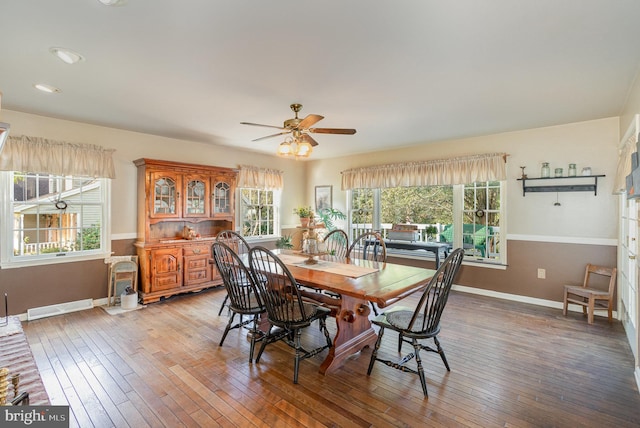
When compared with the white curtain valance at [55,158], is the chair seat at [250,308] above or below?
below

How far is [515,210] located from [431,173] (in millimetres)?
1342

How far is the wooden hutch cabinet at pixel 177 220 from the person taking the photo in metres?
4.39

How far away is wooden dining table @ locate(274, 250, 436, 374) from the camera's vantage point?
2.26m

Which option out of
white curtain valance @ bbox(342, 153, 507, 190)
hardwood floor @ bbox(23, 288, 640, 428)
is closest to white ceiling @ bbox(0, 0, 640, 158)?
white curtain valance @ bbox(342, 153, 507, 190)

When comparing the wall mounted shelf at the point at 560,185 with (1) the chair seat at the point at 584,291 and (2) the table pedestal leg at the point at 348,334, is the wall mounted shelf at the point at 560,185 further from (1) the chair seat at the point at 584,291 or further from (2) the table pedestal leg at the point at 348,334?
(2) the table pedestal leg at the point at 348,334

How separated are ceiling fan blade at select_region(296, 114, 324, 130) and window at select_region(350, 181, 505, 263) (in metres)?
3.17

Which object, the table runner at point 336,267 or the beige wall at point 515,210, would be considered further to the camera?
the beige wall at point 515,210

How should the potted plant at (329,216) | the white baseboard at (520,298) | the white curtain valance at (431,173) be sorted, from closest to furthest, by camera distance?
the white baseboard at (520,298)
the white curtain valance at (431,173)
the potted plant at (329,216)

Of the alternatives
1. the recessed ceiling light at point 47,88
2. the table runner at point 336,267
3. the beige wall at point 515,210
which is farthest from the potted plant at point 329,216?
the recessed ceiling light at point 47,88

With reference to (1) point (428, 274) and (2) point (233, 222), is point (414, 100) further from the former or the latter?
(2) point (233, 222)

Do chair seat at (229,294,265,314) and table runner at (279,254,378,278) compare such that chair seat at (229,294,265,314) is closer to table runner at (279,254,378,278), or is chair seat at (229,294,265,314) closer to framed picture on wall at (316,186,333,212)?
table runner at (279,254,378,278)

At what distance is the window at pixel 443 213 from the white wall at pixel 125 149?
2544 millimetres

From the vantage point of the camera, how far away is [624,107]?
338cm

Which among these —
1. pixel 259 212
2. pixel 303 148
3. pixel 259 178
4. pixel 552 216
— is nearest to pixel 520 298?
pixel 552 216
